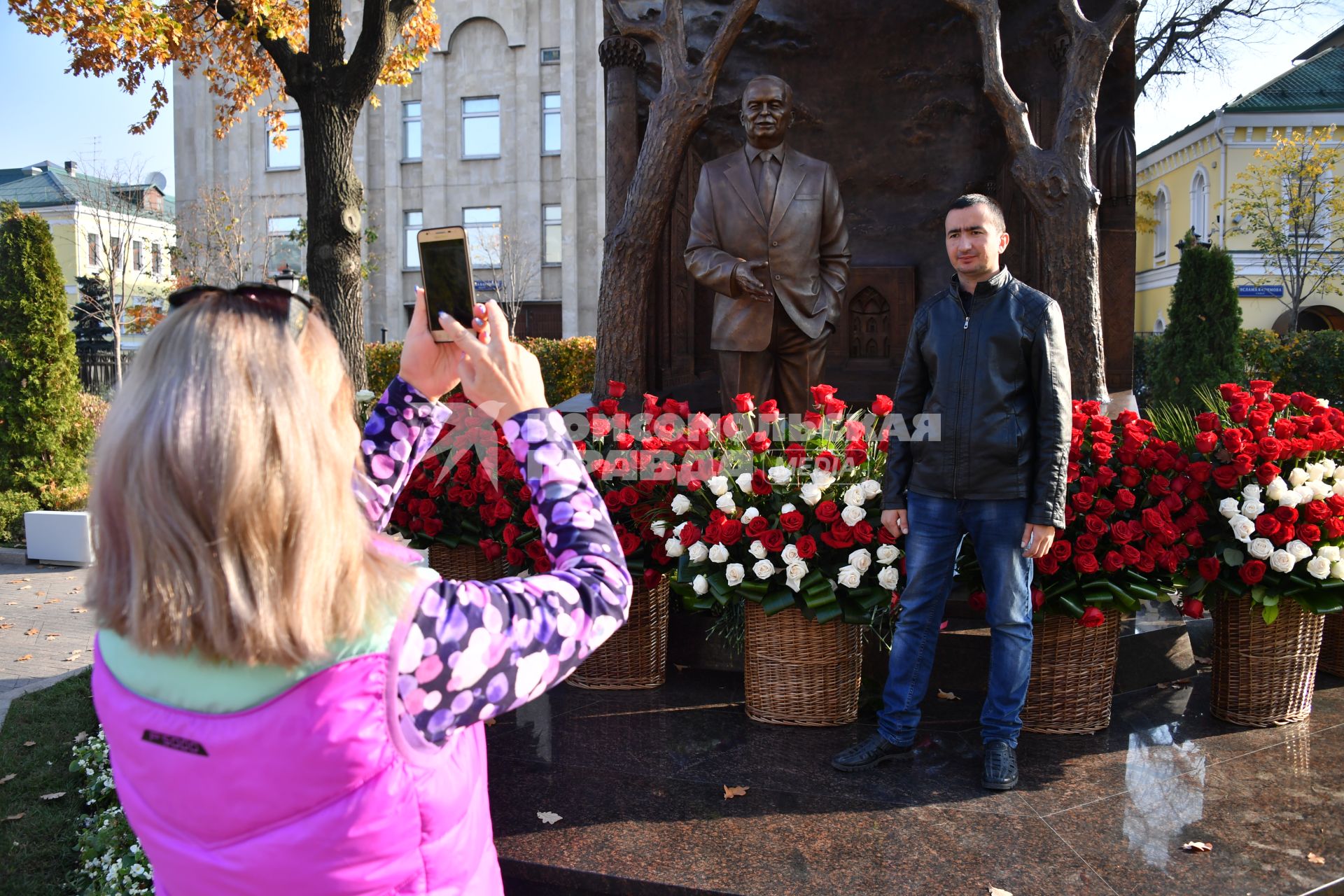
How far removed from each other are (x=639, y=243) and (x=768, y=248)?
53.6 inches

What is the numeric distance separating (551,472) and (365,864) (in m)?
0.56

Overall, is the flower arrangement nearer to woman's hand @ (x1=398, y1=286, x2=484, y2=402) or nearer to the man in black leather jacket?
the man in black leather jacket

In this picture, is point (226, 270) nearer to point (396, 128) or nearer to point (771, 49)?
point (396, 128)

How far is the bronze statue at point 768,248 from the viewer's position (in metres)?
5.77

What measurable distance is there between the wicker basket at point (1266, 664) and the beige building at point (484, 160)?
2568cm

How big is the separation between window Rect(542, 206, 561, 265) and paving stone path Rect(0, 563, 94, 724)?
67.3ft

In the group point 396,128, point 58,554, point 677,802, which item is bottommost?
point 58,554

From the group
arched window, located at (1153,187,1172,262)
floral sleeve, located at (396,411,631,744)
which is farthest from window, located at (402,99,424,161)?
floral sleeve, located at (396,411,631,744)

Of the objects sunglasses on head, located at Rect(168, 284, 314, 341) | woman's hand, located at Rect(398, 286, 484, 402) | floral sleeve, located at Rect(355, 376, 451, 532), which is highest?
sunglasses on head, located at Rect(168, 284, 314, 341)

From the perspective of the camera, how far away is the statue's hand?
18.6 ft

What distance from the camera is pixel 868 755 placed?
3967 millimetres

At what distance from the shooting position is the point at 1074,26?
21.4 ft

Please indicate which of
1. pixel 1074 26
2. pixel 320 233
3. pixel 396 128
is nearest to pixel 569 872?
pixel 1074 26

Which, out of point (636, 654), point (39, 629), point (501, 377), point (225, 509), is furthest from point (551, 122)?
point (225, 509)
